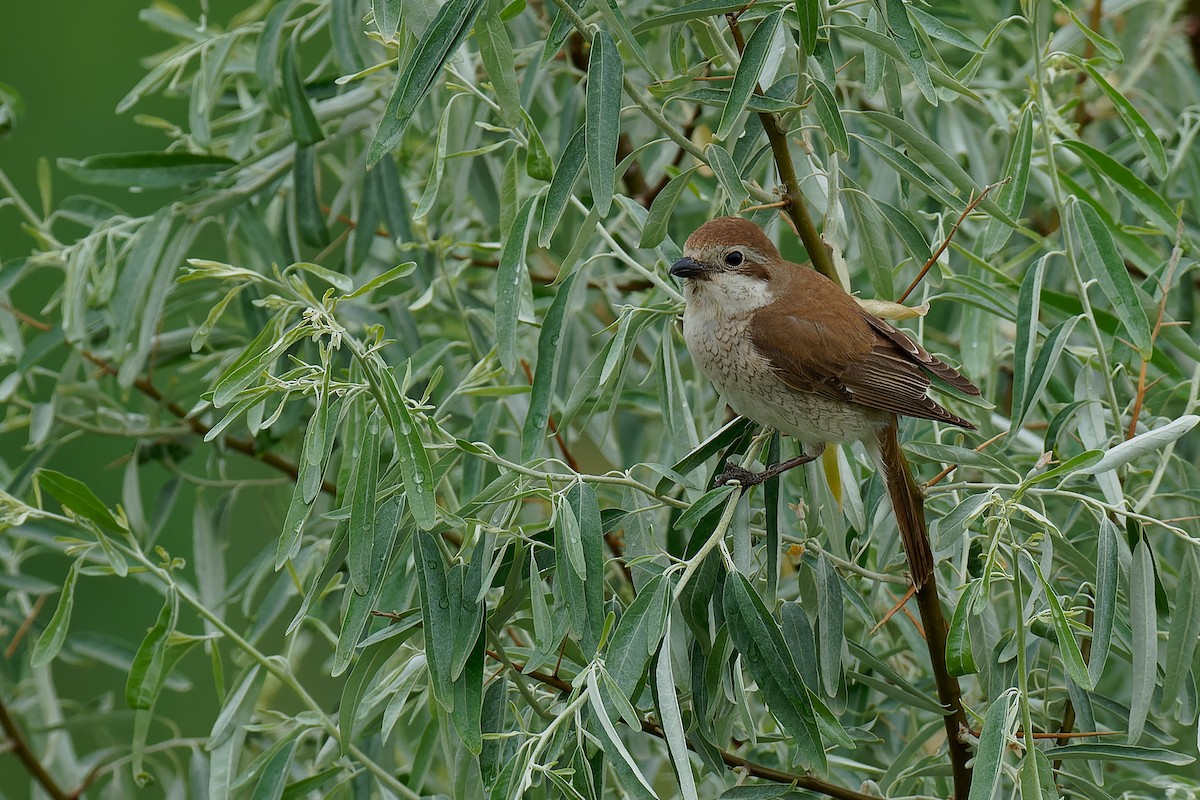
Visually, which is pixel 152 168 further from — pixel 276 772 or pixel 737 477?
pixel 737 477

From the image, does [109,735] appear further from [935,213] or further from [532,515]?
[935,213]

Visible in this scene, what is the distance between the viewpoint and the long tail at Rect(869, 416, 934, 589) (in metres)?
1.80

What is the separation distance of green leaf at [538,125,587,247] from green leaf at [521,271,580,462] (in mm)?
195

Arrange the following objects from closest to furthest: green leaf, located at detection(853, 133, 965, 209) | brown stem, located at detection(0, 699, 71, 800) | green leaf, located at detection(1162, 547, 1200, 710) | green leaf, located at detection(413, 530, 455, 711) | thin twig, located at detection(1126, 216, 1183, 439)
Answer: green leaf, located at detection(413, 530, 455, 711), green leaf, located at detection(1162, 547, 1200, 710), green leaf, located at detection(853, 133, 965, 209), thin twig, located at detection(1126, 216, 1183, 439), brown stem, located at detection(0, 699, 71, 800)

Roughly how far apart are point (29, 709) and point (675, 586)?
A: 191cm

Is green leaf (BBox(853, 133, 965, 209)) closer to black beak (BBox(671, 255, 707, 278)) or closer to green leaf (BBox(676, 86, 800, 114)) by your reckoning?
green leaf (BBox(676, 86, 800, 114))

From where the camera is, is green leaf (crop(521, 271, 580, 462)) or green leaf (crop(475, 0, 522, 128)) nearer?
green leaf (crop(475, 0, 522, 128))

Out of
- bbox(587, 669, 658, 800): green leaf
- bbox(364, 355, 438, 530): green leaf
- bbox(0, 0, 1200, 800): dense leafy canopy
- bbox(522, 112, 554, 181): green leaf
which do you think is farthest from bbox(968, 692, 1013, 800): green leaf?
bbox(522, 112, 554, 181): green leaf

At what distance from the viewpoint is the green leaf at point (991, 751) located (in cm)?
145

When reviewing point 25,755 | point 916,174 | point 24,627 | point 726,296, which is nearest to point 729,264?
point 726,296

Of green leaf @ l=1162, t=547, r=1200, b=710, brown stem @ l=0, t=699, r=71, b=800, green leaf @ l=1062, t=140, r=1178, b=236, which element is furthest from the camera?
brown stem @ l=0, t=699, r=71, b=800

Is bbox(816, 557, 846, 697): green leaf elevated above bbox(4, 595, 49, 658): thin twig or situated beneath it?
elevated above

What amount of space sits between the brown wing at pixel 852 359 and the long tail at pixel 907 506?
0.07m

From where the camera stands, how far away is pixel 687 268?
209 cm
